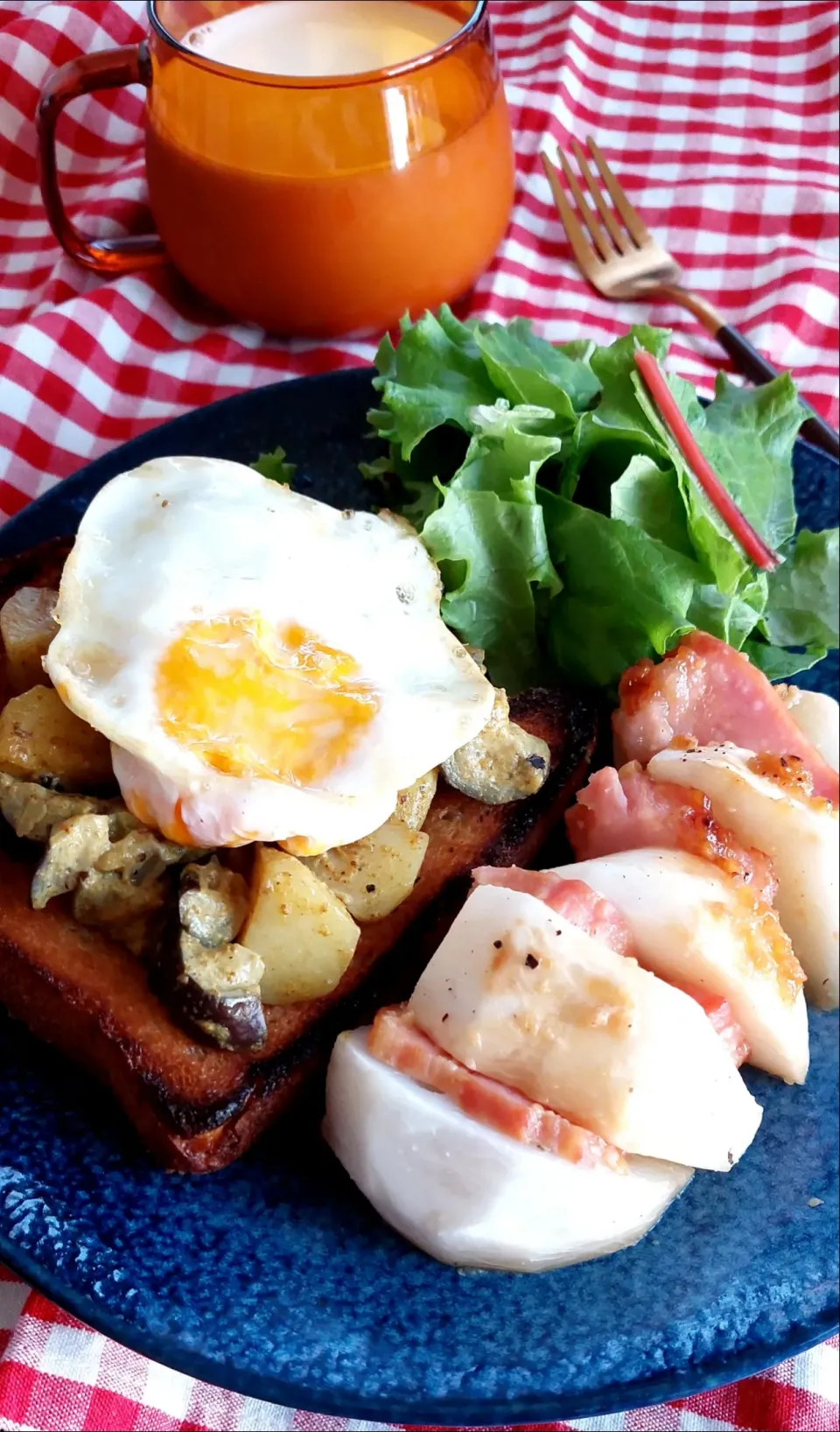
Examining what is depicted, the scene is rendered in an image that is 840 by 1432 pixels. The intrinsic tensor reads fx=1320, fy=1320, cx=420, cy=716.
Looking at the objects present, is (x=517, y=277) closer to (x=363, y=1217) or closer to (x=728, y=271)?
(x=728, y=271)

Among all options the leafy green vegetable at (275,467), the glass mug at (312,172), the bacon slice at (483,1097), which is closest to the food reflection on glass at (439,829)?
the bacon slice at (483,1097)

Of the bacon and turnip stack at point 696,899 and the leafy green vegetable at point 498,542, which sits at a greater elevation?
the leafy green vegetable at point 498,542

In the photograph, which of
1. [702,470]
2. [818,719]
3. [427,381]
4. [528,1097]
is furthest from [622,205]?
[528,1097]

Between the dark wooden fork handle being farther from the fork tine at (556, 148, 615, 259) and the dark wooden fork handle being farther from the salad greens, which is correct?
the salad greens

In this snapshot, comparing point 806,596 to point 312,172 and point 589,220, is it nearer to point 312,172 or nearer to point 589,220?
point 312,172

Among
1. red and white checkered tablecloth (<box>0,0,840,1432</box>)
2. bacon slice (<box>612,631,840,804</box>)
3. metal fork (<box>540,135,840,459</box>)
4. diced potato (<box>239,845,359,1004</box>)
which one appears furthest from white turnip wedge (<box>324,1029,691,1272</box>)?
metal fork (<box>540,135,840,459</box>)

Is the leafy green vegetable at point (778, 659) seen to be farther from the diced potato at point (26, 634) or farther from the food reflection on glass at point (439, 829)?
the diced potato at point (26, 634)

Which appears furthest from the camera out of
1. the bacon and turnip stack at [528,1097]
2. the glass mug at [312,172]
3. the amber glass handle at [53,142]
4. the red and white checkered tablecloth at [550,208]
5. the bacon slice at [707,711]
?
the red and white checkered tablecloth at [550,208]
